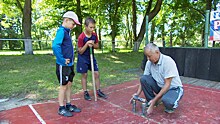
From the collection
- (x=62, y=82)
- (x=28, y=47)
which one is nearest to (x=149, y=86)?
(x=62, y=82)

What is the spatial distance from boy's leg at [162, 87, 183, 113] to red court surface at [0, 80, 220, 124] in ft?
0.39

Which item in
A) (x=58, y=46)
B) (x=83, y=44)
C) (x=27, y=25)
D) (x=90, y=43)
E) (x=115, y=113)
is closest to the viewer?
(x=58, y=46)

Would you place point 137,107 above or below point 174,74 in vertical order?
below

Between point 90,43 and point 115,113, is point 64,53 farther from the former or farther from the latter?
point 115,113

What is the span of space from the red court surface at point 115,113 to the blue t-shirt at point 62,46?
0.70 m

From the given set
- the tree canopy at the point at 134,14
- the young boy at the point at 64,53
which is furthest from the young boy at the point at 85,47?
the tree canopy at the point at 134,14

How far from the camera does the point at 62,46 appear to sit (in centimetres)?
221

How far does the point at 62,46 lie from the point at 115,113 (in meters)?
1.09

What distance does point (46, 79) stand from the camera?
4.09 metres

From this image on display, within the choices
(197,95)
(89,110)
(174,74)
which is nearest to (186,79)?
(197,95)

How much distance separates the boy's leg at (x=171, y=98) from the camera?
2.18m

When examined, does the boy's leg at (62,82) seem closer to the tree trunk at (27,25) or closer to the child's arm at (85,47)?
the child's arm at (85,47)

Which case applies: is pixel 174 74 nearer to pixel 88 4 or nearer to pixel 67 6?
pixel 67 6

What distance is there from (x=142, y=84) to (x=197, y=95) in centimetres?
121
